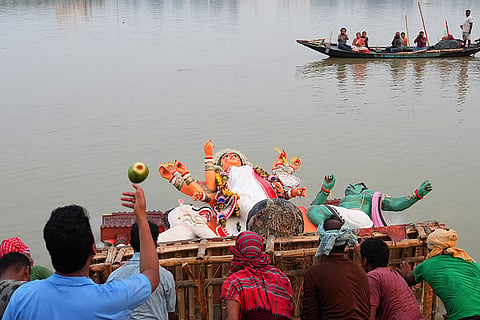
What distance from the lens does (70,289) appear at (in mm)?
2219

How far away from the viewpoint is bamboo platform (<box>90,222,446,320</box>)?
4.06m

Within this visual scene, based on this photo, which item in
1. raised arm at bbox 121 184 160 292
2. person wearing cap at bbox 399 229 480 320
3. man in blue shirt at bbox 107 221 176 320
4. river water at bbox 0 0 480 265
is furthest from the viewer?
river water at bbox 0 0 480 265

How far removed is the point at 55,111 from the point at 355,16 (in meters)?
30.4

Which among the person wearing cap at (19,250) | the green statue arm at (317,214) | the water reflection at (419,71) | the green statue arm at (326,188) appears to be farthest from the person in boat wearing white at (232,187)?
the water reflection at (419,71)

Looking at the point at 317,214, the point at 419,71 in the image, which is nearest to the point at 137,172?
the point at 317,214

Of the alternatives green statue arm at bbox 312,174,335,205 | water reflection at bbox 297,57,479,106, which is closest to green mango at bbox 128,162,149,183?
green statue arm at bbox 312,174,335,205

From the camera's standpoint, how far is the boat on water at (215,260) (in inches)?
160

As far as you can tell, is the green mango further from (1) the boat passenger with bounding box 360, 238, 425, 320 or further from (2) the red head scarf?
(1) the boat passenger with bounding box 360, 238, 425, 320

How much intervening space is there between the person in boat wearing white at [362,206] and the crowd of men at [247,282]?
1.66m

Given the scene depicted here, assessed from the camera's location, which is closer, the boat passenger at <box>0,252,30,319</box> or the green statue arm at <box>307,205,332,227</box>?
the boat passenger at <box>0,252,30,319</box>

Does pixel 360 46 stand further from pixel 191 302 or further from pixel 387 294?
pixel 387 294

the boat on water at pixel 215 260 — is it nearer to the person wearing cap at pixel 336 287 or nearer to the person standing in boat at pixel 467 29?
the person wearing cap at pixel 336 287

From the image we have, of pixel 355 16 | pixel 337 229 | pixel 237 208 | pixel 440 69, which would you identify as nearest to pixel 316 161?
pixel 237 208

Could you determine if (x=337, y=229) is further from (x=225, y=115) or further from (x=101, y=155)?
(x=225, y=115)
